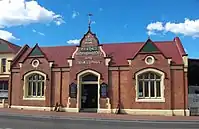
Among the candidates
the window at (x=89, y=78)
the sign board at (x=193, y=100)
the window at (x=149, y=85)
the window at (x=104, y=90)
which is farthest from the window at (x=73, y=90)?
the sign board at (x=193, y=100)

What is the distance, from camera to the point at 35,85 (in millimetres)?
30969

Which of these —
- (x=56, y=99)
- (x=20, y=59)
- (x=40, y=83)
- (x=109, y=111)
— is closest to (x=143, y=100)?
(x=109, y=111)

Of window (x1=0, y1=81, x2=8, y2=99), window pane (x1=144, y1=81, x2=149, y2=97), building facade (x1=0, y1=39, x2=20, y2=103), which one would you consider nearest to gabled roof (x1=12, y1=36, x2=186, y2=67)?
window pane (x1=144, y1=81, x2=149, y2=97)

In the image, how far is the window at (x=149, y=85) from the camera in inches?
1079

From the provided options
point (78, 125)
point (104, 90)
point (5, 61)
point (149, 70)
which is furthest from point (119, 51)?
point (5, 61)

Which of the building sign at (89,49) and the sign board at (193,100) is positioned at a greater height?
the building sign at (89,49)

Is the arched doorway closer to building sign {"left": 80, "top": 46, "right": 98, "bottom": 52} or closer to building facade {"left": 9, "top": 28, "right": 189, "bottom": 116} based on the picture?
building facade {"left": 9, "top": 28, "right": 189, "bottom": 116}

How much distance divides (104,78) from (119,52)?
11.2ft

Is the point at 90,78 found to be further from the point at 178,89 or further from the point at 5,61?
the point at 5,61

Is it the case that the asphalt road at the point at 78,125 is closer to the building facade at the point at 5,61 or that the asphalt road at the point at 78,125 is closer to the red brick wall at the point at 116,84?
the red brick wall at the point at 116,84

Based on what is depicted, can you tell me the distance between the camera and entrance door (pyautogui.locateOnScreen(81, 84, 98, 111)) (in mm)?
29413

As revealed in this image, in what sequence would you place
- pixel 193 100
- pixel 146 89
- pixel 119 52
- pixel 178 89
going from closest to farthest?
pixel 178 89 → pixel 193 100 → pixel 146 89 → pixel 119 52

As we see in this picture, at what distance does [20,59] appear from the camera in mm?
32500

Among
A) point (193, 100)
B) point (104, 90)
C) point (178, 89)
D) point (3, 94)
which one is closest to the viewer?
point (178, 89)
